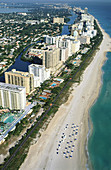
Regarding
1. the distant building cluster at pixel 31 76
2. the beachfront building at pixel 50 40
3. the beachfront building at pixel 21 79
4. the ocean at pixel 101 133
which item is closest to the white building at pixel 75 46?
the distant building cluster at pixel 31 76

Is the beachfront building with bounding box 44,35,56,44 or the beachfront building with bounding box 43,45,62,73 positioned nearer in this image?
the beachfront building with bounding box 43,45,62,73

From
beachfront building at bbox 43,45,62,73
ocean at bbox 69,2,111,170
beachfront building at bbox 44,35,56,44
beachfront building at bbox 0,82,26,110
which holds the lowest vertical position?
ocean at bbox 69,2,111,170

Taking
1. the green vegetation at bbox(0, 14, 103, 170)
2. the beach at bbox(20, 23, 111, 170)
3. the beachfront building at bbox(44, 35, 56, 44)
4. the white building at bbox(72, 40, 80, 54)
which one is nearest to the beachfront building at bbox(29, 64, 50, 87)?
the green vegetation at bbox(0, 14, 103, 170)

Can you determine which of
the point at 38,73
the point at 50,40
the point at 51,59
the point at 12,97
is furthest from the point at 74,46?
the point at 12,97

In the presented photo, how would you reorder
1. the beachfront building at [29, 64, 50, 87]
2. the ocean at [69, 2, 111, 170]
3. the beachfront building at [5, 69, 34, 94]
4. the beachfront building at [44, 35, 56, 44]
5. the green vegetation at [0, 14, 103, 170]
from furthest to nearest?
the beachfront building at [44, 35, 56, 44] → the beachfront building at [29, 64, 50, 87] → the beachfront building at [5, 69, 34, 94] → the ocean at [69, 2, 111, 170] → the green vegetation at [0, 14, 103, 170]

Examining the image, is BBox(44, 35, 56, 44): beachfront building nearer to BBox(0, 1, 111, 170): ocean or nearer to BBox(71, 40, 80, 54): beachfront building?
BBox(71, 40, 80, 54): beachfront building

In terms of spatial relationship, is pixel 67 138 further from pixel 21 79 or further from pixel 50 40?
pixel 50 40

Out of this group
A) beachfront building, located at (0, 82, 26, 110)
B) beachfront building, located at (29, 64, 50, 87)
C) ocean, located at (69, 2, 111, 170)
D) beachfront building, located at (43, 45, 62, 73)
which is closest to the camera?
ocean, located at (69, 2, 111, 170)
